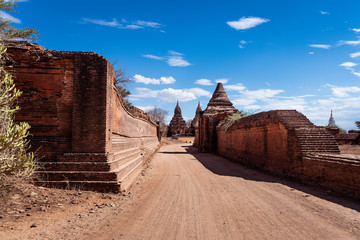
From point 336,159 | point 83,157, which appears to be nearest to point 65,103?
point 83,157

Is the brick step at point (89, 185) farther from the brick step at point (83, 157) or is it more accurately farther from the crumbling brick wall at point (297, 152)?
the crumbling brick wall at point (297, 152)

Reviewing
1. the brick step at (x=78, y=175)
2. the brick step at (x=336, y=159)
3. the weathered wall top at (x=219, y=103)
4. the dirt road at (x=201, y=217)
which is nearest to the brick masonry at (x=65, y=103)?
the brick step at (x=78, y=175)

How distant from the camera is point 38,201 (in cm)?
459

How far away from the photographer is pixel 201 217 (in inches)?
166

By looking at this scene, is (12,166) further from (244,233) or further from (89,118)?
(244,233)

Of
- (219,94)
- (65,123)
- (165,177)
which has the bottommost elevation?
(165,177)

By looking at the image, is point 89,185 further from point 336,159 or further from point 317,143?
point 317,143

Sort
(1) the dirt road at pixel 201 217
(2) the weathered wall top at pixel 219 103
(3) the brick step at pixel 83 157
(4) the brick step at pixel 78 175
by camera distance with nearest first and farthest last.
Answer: (1) the dirt road at pixel 201 217 < (4) the brick step at pixel 78 175 < (3) the brick step at pixel 83 157 < (2) the weathered wall top at pixel 219 103

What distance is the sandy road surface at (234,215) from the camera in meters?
3.53

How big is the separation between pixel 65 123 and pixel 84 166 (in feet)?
4.66

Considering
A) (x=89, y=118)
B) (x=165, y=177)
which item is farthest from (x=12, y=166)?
(x=165, y=177)

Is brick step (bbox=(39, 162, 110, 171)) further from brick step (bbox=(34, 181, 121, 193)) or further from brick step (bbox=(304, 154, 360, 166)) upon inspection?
brick step (bbox=(304, 154, 360, 166))

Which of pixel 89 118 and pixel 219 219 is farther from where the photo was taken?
pixel 89 118

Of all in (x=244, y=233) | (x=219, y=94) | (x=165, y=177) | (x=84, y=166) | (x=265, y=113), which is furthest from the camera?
(x=219, y=94)
